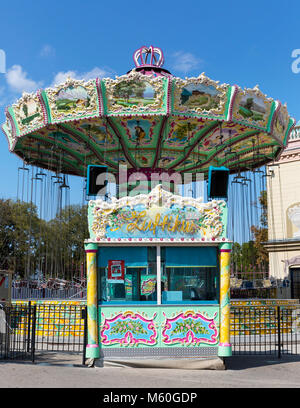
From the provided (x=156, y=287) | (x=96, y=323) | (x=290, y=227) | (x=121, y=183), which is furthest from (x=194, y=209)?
(x=290, y=227)

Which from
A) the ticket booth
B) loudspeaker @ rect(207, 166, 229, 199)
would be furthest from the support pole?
loudspeaker @ rect(207, 166, 229, 199)

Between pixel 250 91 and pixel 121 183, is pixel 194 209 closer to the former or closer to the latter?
pixel 250 91

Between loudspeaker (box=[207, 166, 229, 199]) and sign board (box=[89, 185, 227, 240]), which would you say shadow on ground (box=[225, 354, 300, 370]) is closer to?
sign board (box=[89, 185, 227, 240])

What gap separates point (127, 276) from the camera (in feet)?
29.5

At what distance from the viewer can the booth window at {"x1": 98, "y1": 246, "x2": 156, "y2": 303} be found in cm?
894

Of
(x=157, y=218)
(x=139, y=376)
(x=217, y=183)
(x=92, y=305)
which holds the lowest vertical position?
(x=139, y=376)

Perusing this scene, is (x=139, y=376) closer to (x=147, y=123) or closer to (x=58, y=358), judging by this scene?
(x=58, y=358)

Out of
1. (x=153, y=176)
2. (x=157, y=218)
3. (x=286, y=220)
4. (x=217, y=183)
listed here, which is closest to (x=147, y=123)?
(x=153, y=176)

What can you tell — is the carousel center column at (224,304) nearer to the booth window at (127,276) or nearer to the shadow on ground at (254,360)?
the shadow on ground at (254,360)

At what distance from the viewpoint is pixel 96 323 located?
8.69 meters

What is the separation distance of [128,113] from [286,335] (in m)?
8.06

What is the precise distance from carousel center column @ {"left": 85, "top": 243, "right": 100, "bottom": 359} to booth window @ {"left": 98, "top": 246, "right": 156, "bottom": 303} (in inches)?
6.6

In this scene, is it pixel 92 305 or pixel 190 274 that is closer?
pixel 92 305

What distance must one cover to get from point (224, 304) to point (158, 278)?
1.36 m
